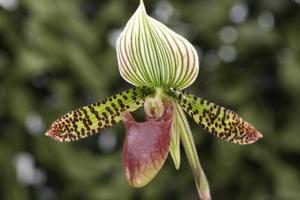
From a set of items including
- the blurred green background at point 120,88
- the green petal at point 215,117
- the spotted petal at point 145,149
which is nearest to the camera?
the spotted petal at point 145,149

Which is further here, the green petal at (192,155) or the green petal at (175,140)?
the green petal at (175,140)

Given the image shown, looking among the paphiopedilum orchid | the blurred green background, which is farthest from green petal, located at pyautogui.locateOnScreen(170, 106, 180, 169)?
the blurred green background

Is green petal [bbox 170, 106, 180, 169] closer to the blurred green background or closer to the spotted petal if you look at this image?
the spotted petal

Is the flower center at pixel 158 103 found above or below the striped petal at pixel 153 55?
below

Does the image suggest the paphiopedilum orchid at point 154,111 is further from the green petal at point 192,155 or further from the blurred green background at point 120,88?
the blurred green background at point 120,88

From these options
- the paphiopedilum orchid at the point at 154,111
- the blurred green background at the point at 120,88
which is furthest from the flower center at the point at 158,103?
the blurred green background at the point at 120,88

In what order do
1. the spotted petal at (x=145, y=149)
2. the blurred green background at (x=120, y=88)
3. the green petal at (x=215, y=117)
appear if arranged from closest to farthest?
the spotted petal at (x=145, y=149) < the green petal at (x=215, y=117) < the blurred green background at (x=120, y=88)

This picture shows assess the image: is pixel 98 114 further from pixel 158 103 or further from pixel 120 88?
pixel 120 88
